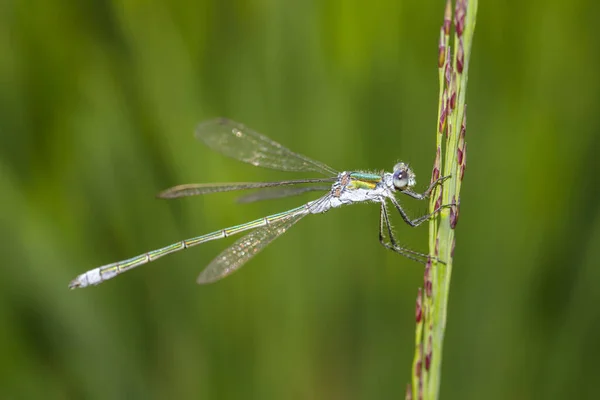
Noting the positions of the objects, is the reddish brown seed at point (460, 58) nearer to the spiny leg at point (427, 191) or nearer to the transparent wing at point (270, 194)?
the spiny leg at point (427, 191)

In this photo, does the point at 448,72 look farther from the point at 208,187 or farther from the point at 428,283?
the point at 208,187

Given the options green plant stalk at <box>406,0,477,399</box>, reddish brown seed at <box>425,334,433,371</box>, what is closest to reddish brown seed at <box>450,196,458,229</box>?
green plant stalk at <box>406,0,477,399</box>

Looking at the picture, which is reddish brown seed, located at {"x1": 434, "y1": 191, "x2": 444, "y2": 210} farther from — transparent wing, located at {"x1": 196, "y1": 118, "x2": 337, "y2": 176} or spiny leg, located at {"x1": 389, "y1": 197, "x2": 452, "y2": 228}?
transparent wing, located at {"x1": 196, "y1": 118, "x2": 337, "y2": 176}

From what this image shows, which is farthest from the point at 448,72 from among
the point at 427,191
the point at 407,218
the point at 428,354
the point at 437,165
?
the point at 407,218

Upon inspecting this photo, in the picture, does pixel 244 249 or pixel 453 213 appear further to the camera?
pixel 244 249

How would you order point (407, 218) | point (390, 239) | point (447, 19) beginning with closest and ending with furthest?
point (447, 19) → point (407, 218) → point (390, 239)

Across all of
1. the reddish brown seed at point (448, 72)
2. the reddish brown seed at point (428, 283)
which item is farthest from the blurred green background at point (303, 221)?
the reddish brown seed at point (448, 72)
